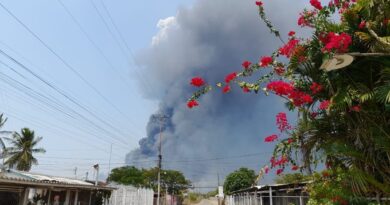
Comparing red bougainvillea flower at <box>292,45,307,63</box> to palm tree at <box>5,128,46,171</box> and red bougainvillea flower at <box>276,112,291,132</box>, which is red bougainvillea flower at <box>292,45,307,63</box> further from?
palm tree at <box>5,128,46,171</box>

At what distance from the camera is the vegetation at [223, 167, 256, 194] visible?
44719 millimetres

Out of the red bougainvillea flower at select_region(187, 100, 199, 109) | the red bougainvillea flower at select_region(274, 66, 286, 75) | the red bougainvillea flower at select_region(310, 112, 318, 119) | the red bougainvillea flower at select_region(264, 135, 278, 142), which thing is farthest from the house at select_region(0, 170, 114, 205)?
the red bougainvillea flower at select_region(310, 112, 318, 119)

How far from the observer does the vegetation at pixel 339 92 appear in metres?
4.64

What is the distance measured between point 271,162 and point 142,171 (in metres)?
57.2

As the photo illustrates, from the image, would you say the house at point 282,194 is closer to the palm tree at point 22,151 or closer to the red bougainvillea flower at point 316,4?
the red bougainvillea flower at point 316,4

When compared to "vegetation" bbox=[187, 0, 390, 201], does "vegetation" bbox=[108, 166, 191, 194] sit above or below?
above

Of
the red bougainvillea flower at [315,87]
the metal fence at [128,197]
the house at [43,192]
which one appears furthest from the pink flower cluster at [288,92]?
the metal fence at [128,197]

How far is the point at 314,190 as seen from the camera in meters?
7.96

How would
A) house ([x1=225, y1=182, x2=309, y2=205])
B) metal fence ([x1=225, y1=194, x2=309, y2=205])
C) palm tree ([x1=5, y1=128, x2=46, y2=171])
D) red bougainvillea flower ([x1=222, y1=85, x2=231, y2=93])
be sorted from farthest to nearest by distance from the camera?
palm tree ([x1=5, y1=128, x2=46, y2=171])
house ([x1=225, y1=182, x2=309, y2=205])
metal fence ([x1=225, y1=194, x2=309, y2=205])
red bougainvillea flower ([x1=222, y1=85, x2=231, y2=93])

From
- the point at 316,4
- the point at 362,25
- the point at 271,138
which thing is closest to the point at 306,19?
the point at 316,4

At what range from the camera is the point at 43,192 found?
17.8 metres

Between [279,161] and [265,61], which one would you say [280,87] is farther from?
[279,161]

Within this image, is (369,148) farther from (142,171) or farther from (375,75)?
(142,171)

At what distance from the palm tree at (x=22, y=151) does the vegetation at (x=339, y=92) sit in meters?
40.4
